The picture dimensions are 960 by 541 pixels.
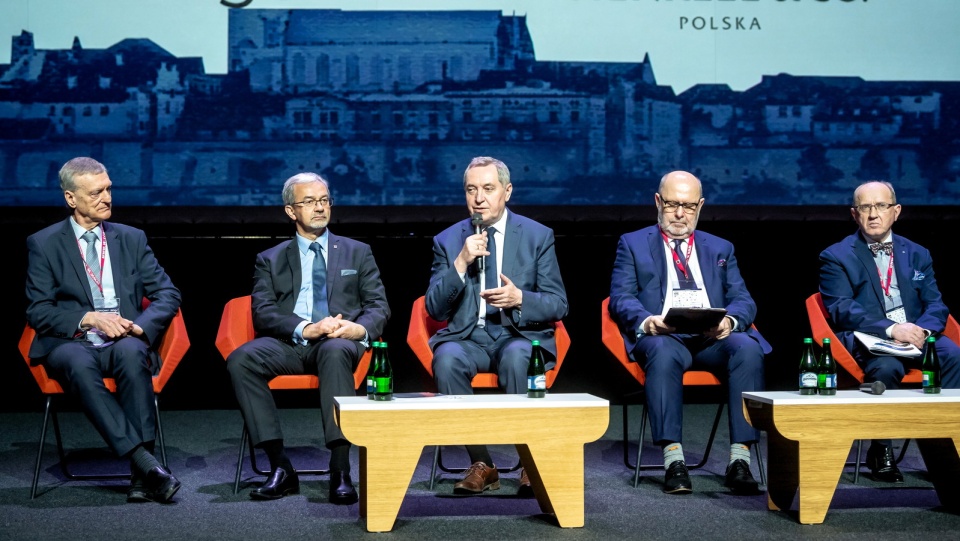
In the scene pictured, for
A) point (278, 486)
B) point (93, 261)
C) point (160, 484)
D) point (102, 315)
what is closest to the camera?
point (160, 484)

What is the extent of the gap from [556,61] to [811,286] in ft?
6.35

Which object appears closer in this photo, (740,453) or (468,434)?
(468,434)

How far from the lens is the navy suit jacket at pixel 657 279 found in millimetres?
4117

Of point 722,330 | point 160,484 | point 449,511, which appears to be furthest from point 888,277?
point 160,484

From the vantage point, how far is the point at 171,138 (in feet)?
17.8

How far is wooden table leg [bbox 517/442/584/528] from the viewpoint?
126 inches

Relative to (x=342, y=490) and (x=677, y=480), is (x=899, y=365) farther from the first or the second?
(x=342, y=490)

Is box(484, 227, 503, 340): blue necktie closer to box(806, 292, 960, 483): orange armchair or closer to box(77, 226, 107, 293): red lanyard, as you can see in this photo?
box(806, 292, 960, 483): orange armchair

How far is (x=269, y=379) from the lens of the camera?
389 cm

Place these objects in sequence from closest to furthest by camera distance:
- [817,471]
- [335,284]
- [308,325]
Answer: [817,471] → [308,325] → [335,284]

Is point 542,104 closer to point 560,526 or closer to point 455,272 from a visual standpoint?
point 455,272

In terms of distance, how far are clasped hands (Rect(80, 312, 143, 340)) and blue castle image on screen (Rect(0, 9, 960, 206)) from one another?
5.48ft

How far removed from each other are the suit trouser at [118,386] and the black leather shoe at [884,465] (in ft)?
9.05

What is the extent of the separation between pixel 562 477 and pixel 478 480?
0.52 meters
